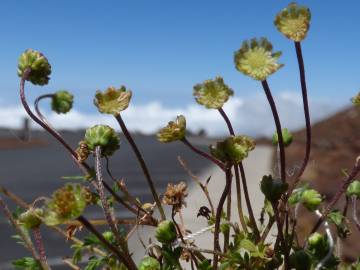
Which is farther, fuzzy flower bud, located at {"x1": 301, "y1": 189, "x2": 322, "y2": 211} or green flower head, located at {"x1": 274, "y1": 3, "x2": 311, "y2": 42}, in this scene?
fuzzy flower bud, located at {"x1": 301, "y1": 189, "x2": 322, "y2": 211}

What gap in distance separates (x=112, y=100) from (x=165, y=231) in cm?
18

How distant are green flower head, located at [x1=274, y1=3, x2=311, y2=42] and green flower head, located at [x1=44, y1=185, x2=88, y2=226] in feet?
0.96

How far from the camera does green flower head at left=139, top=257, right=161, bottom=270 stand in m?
0.86

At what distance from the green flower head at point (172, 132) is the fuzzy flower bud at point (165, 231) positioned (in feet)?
0.34

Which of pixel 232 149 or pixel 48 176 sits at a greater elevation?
pixel 232 149

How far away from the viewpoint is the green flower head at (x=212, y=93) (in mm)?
878

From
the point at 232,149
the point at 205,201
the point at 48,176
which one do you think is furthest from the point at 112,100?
the point at 48,176

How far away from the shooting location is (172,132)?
86 cm

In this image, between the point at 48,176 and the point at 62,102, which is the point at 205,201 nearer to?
the point at 48,176

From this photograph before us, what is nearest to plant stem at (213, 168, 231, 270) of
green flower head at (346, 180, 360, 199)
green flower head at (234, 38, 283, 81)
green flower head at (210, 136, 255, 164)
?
green flower head at (210, 136, 255, 164)

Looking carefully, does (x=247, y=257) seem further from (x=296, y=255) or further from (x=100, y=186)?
(x=100, y=186)

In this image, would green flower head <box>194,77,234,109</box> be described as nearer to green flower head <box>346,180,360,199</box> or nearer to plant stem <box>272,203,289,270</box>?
plant stem <box>272,203,289,270</box>

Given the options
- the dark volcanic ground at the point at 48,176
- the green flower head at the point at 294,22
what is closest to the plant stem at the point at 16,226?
the green flower head at the point at 294,22

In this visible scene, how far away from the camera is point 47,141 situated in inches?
986
